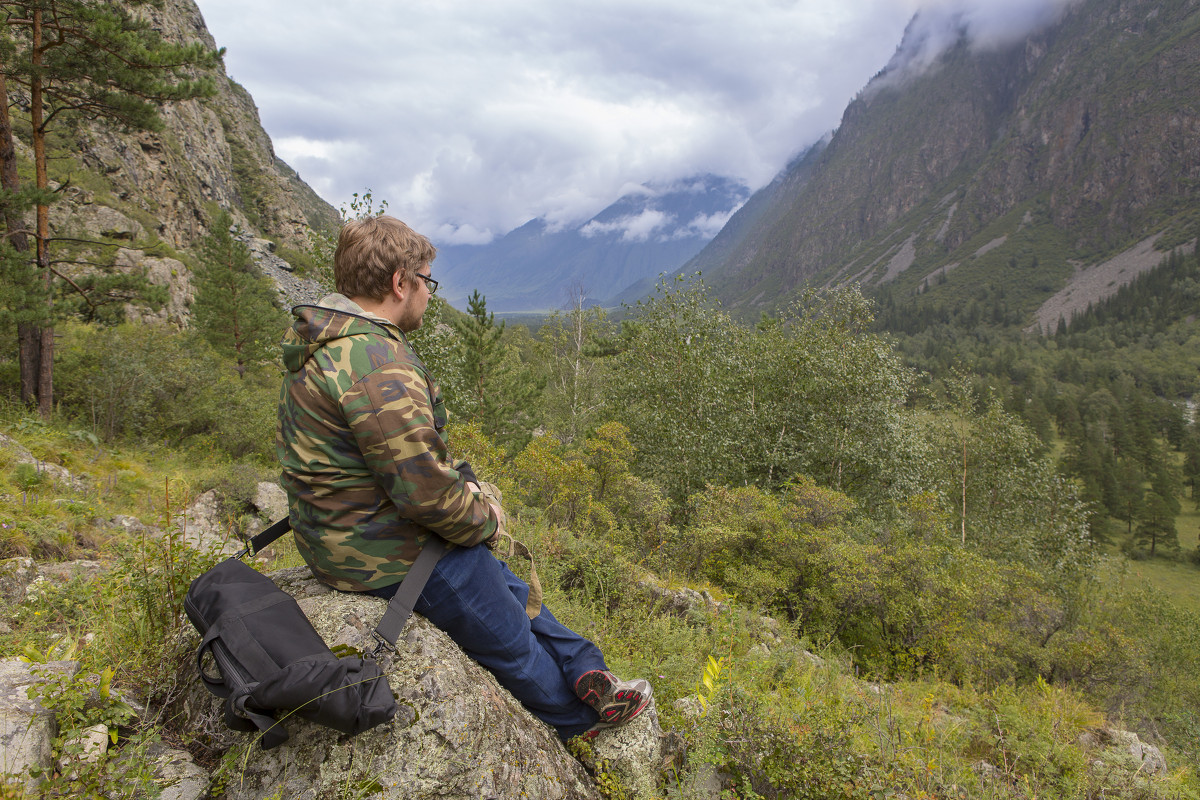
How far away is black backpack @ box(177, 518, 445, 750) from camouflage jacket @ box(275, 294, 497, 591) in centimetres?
22

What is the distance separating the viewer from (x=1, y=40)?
8602 millimetres

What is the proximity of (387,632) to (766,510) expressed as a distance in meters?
9.64

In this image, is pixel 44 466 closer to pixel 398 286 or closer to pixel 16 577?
pixel 16 577

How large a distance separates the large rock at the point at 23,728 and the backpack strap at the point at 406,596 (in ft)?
3.53

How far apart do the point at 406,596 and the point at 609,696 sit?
4.15 ft

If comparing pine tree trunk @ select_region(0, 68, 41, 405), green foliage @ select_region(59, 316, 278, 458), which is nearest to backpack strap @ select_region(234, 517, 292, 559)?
pine tree trunk @ select_region(0, 68, 41, 405)

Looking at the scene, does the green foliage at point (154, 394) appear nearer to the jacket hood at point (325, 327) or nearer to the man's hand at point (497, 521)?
the jacket hood at point (325, 327)

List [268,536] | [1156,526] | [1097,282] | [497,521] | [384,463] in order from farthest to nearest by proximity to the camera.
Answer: [1097,282], [1156,526], [268,536], [497,521], [384,463]

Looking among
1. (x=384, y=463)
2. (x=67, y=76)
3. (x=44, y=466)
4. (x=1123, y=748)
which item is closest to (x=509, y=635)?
(x=384, y=463)

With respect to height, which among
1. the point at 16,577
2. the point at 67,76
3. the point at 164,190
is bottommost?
the point at 16,577

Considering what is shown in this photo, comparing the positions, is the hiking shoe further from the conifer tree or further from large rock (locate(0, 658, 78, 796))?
the conifer tree

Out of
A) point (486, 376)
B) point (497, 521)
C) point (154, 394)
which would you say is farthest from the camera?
point (486, 376)

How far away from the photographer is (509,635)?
2.47 metres

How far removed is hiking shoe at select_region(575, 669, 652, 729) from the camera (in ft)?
8.87
